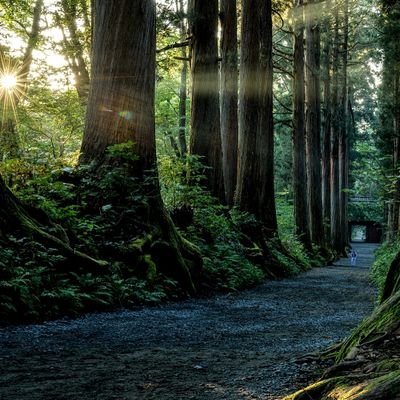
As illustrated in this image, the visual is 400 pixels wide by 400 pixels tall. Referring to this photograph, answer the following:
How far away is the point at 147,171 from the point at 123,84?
65.2 inches

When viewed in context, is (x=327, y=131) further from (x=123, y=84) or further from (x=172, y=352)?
(x=172, y=352)

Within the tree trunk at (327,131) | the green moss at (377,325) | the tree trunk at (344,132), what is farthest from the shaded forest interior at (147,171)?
the tree trunk at (344,132)

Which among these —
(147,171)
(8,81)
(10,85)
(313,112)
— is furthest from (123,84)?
(313,112)

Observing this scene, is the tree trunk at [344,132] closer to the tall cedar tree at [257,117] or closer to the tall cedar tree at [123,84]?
the tall cedar tree at [257,117]

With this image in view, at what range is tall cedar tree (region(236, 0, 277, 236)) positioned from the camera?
1672cm

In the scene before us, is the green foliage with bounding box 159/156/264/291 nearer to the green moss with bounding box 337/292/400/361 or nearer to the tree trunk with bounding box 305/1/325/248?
the green moss with bounding box 337/292/400/361

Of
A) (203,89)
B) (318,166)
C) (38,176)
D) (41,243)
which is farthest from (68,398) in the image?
(318,166)

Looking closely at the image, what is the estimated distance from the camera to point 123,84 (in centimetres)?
975

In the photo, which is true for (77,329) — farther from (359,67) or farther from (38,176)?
(359,67)

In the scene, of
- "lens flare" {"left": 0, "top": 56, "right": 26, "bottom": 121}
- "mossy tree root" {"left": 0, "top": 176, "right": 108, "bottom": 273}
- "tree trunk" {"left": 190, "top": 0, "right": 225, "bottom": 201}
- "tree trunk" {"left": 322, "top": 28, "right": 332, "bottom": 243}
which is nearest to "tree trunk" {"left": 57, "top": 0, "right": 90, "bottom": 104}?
"lens flare" {"left": 0, "top": 56, "right": 26, "bottom": 121}

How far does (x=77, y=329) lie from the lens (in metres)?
5.46

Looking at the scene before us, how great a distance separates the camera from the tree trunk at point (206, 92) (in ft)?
47.6

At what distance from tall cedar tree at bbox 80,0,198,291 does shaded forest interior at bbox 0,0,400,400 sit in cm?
3

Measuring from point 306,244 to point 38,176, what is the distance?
17627mm
